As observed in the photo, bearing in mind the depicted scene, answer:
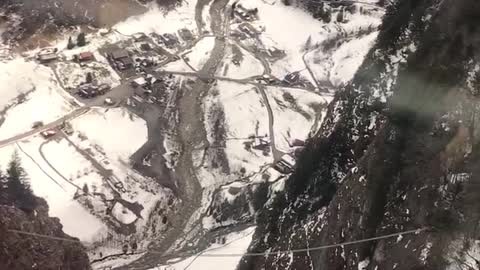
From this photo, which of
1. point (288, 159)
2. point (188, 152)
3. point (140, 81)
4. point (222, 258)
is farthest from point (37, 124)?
point (288, 159)

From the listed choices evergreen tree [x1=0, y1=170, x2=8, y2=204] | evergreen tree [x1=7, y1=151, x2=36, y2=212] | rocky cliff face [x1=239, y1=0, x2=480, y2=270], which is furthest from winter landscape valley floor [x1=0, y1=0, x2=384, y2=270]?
rocky cliff face [x1=239, y1=0, x2=480, y2=270]

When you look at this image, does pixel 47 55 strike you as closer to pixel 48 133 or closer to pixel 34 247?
pixel 48 133

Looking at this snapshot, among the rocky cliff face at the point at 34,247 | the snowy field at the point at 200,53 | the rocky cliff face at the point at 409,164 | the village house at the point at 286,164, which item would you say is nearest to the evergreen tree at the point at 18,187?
the rocky cliff face at the point at 34,247

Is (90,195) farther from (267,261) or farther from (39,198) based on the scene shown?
(267,261)

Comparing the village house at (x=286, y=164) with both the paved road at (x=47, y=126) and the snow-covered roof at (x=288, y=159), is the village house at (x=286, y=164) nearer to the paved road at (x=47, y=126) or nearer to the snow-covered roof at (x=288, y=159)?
the snow-covered roof at (x=288, y=159)

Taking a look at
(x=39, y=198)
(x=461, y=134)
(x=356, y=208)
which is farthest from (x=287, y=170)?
(x=461, y=134)

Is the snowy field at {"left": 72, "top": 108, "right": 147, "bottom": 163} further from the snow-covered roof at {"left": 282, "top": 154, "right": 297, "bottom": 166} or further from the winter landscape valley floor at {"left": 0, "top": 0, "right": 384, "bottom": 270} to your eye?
the snow-covered roof at {"left": 282, "top": 154, "right": 297, "bottom": 166}
